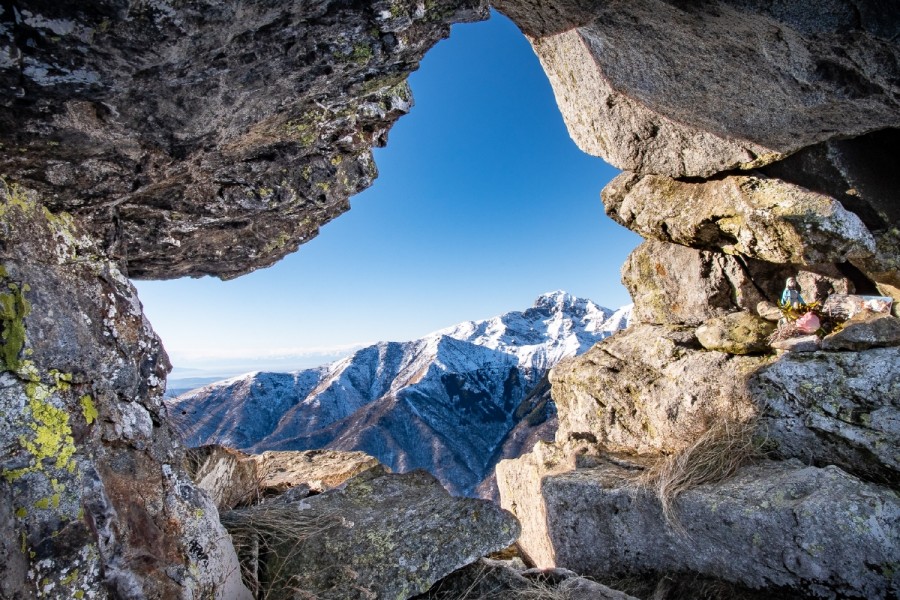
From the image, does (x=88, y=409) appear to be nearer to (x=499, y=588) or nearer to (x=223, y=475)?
(x=223, y=475)

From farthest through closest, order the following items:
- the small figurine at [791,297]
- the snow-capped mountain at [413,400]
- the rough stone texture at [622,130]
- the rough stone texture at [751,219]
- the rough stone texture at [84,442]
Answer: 1. the snow-capped mountain at [413,400]
2. the rough stone texture at [751,219]
3. the small figurine at [791,297]
4. the rough stone texture at [622,130]
5. the rough stone texture at [84,442]

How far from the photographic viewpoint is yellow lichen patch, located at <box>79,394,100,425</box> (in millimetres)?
4004

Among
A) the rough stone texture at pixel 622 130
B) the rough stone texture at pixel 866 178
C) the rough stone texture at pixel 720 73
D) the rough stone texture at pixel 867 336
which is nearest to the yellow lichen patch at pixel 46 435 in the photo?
the rough stone texture at pixel 720 73

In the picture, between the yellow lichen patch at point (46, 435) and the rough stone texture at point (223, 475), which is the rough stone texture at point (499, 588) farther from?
the yellow lichen patch at point (46, 435)

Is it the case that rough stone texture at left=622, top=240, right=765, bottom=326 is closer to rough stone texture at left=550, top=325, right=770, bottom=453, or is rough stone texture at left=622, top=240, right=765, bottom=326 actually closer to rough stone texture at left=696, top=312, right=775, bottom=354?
rough stone texture at left=550, top=325, right=770, bottom=453

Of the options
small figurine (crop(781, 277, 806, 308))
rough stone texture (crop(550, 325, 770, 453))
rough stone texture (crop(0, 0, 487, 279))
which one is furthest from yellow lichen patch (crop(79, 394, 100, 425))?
small figurine (crop(781, 277, 806, 308))

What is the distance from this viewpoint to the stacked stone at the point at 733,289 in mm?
6270

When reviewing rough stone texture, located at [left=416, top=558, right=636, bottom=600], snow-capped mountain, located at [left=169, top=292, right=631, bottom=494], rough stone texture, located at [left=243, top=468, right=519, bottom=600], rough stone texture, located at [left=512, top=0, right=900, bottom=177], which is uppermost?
rough stone texture, located at [left=512, top=0, right=900, bottom=177]

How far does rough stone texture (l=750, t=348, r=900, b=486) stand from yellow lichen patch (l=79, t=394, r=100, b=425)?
10.0m

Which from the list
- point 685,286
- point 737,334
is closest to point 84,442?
point 737,334

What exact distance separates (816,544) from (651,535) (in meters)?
2.23

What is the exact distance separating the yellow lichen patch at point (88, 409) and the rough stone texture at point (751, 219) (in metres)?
13.3

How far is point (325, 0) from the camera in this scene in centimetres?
390

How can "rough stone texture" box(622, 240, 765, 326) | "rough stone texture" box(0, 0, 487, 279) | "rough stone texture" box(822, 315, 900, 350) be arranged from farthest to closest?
1. "rough stone texture" box(622, 240, 765, 326)
2. "rough stone texture" box(822, 315, 900, 350)
3. "rough stone texture" box(0, 0, 487, 279)
